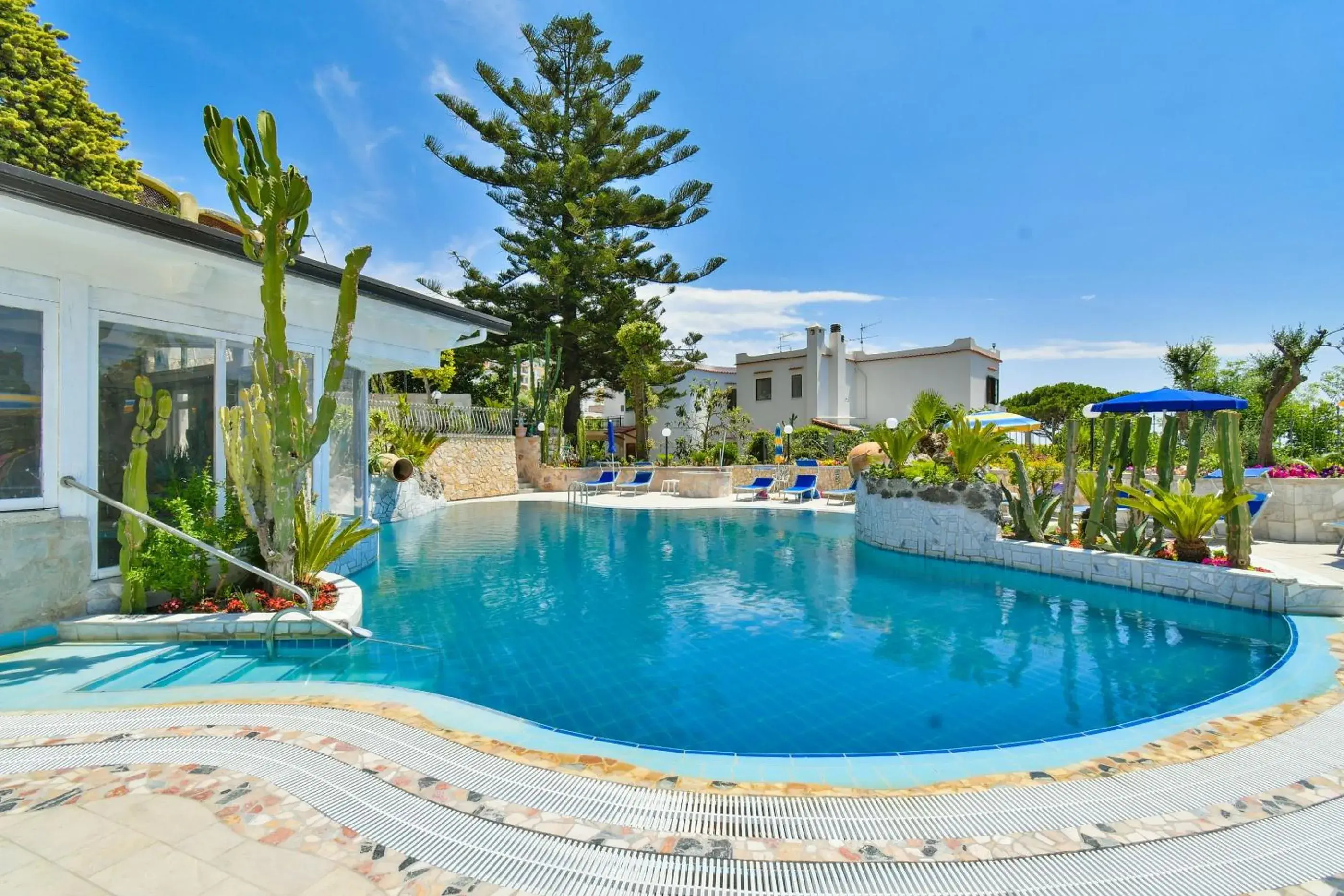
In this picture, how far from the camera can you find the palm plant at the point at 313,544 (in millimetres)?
5570

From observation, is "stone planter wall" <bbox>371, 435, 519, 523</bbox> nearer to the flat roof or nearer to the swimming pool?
the swimming pool

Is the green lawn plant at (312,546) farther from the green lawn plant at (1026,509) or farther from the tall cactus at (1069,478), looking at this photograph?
the tall cactus at (1069,478)

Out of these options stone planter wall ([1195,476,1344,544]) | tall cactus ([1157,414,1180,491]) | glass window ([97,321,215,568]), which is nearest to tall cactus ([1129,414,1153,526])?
tall cactus ([1157,414,1180,491])

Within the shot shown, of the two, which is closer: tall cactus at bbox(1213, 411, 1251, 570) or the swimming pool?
the swimming pool

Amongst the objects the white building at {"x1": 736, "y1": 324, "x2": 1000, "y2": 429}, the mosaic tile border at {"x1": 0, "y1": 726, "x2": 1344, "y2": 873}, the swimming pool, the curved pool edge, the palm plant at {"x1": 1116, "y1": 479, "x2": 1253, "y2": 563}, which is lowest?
the swimming pool

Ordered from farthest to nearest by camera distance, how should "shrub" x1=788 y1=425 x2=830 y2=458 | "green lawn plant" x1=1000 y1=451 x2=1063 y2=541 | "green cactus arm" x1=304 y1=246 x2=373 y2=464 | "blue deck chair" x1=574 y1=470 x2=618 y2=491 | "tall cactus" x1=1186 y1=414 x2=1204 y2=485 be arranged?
1. "shrub" x1=788 y1=425 x2=830 y2=458
2. "blue deck chair" x1=574 y1=470 x2=618 y2=491
3. "green lawn plant" x1=1000 y1=451 x2=1063 y2=541
4. "tall cactus" x1=1186 y1=414 x2=1204 y2=485
5. "green cactus arm" x1=304 y1=246 x2=373 y2=464

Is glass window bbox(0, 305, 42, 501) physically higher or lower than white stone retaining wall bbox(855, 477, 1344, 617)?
higher

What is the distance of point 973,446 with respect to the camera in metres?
9.16

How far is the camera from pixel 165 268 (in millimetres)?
5352

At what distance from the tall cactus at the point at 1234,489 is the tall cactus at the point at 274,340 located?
8.83 m

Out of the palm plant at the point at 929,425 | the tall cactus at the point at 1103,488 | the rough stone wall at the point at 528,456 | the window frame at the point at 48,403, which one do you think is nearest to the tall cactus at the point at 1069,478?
the tall cactus at the point at 1103,488

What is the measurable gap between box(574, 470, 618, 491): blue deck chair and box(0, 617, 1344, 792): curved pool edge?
1399 cm

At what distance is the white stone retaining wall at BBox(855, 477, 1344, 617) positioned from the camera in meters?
5.93

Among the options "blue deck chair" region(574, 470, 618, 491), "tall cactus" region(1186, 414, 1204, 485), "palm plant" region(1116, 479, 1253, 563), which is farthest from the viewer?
"blue deck chair" region(574, 470, 618, 491)
